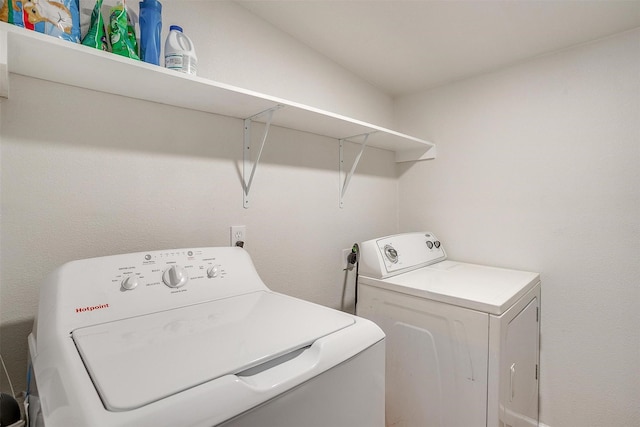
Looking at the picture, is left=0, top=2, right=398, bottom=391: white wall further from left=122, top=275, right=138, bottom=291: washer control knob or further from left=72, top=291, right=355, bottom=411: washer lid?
left=72, top=291, right=355, bottom=411: washer lid

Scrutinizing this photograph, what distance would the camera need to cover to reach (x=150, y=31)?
990 mm

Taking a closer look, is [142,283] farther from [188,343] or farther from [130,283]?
[188,343]

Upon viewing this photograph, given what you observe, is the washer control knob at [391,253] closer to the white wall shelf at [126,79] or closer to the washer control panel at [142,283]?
the white wall shelf at [126,79]

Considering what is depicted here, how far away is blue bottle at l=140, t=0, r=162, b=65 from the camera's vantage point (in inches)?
38.6

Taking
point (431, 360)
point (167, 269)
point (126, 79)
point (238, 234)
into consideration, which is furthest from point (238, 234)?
point (431, 360)

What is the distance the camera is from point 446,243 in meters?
2.18

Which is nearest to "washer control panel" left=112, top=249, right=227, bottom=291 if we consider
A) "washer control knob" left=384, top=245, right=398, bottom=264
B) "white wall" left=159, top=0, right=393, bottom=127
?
"white wall" left=159, top=0, right=393, bottom=127

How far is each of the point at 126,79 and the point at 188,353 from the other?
0.87 meters

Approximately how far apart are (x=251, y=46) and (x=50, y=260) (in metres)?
1.22

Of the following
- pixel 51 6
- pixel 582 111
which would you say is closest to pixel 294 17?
pixel 51 6

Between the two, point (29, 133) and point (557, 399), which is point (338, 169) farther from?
point (557, 399)

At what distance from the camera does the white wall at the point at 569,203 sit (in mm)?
1536

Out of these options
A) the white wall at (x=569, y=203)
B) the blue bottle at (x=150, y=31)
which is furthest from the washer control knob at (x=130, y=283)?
the white wall at (x=569, y=203)

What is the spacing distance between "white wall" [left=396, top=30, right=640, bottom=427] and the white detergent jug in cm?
178
